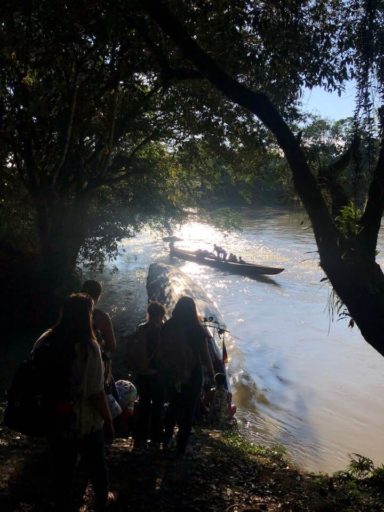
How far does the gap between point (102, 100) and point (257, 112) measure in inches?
282

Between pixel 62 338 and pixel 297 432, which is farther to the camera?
pixel 297 432

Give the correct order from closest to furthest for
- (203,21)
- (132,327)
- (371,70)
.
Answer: (371,70) → (203,21) → (132,327)

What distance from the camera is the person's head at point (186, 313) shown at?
556cm

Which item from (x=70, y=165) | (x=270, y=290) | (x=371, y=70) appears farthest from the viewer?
(x=270, y=290)

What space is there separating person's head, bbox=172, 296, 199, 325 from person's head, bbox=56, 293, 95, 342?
2.04 m

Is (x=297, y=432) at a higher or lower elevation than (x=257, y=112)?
lower

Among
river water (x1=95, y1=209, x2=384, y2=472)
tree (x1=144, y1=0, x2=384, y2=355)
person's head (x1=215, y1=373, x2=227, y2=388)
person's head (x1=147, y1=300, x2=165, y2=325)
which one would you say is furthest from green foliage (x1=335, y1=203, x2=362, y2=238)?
person's head (x1=215, y1=373, x2=227, y2=388)

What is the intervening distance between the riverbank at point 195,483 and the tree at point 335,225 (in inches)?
65.4

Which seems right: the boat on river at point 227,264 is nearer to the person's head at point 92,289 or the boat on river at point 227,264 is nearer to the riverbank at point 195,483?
the riverbank at point 195,483

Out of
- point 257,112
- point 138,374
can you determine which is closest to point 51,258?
point 138,374

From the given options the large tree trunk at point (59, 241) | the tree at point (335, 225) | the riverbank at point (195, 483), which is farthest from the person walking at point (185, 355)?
the large tree trunk at point (59, 241)

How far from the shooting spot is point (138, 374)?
6043 mm

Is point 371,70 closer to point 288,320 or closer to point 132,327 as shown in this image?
point 132,327

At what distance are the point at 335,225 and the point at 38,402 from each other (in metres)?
3.41
